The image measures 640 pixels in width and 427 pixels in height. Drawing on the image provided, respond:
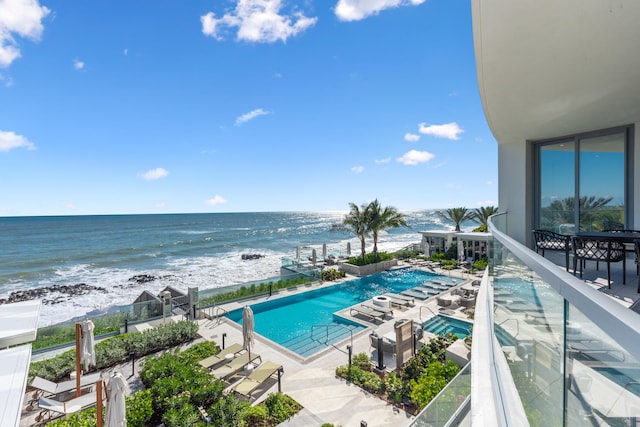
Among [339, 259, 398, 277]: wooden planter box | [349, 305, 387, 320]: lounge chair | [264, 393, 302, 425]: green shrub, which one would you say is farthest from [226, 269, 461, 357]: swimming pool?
[264, 393, 302, 425]: green shrub

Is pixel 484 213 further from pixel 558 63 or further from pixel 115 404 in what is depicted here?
pixel 115 404

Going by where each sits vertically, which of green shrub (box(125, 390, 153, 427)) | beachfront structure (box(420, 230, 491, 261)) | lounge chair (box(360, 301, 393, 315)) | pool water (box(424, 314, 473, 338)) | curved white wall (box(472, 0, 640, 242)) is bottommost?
pool water (box(424, 314, 473, 338))

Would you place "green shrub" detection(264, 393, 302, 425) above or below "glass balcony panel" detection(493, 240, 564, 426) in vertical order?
below

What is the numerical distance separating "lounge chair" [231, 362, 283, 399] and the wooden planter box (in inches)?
523

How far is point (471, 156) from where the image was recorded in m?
34.4

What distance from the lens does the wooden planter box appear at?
2123 cm

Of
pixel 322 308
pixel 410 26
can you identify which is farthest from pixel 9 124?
pixel 410 26

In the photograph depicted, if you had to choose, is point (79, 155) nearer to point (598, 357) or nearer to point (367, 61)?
point (367, 61)

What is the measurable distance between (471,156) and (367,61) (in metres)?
22.8

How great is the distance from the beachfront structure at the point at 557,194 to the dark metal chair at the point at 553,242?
2.74 feet

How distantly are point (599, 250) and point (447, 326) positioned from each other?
29.6 feet

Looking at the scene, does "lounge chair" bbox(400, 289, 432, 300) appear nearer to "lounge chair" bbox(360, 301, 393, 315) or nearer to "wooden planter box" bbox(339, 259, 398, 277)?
"lounge chair" bbox(360, 301, 393, 315)

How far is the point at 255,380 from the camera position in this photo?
792cm

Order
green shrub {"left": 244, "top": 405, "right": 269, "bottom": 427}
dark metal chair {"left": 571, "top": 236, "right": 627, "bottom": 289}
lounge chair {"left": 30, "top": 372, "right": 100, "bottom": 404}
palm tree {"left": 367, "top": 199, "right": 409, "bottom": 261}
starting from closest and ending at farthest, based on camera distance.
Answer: dark metal chair {"left": 571, "top": 236, "right": 627, "bottom": 289} < green shrub {"left": 244, "top": 405, "right": 269, "bottom": 427} < lounge chair {"left": 30, "top": 372, "right": 100, "bottom": 404} < palm tree {"left": 367, "top": 199, "right": 409, "bottom": 261}
